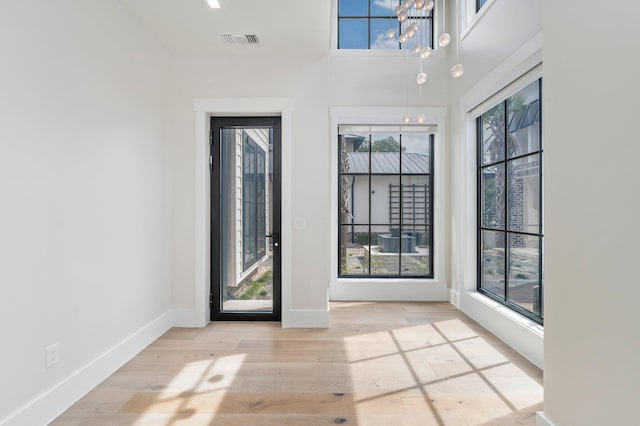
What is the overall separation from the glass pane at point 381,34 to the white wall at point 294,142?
54.7 inches

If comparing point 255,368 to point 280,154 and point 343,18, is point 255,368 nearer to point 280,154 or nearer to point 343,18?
point 280,154

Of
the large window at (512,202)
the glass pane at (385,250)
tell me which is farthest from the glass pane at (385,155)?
the large window at (512,202)

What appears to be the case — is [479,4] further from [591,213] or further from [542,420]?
[542,420]

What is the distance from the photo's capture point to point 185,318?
11.3 feet

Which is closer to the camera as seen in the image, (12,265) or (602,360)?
(602,360)

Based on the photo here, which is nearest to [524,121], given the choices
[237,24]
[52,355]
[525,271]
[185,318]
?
[525,271]

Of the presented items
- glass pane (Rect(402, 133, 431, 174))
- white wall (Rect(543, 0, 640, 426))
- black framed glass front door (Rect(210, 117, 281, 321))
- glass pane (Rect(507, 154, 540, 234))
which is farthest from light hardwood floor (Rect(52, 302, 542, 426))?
glass pane (Rect(402, 133, 431, 174))

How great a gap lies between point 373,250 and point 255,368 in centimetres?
237

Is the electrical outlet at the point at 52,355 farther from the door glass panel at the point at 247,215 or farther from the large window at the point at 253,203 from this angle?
the large window at the point at 253,203

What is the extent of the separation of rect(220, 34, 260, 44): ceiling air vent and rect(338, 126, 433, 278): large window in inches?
67.0

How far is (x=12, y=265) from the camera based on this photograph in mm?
1699

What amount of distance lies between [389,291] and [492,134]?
7.14ft

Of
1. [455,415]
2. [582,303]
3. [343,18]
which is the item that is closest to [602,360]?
[582,303]

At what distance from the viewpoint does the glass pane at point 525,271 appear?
109 inches
